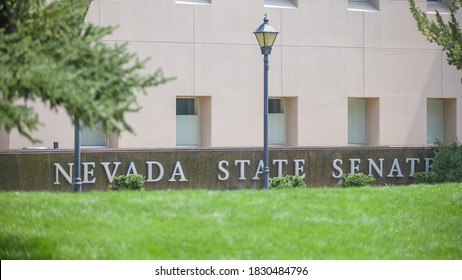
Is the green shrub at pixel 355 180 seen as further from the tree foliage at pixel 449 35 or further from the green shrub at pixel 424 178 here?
the tree foliage at pixel 449 35

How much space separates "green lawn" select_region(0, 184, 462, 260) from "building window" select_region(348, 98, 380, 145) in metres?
16.5

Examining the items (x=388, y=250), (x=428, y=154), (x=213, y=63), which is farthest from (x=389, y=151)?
(x=388, y=250)

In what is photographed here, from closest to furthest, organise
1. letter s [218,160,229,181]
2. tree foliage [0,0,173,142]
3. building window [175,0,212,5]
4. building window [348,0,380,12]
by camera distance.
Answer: tree foliage [0,0,173,142]
letter s [218,160,229,181]
building window [175,0,212,5]
building window [348,0,380,12]

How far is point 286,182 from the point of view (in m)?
26.7

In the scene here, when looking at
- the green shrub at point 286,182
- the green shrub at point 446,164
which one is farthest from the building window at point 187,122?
the green shrub at point 446,164

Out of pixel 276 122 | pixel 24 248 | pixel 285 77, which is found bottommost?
pixel 24 248

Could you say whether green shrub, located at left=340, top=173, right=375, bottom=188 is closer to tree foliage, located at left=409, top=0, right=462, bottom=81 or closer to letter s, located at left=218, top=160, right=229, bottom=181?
letter s, located at left=218, top=160, right=229, bottom=181

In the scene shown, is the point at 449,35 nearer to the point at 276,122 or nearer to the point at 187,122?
the point at 276,122

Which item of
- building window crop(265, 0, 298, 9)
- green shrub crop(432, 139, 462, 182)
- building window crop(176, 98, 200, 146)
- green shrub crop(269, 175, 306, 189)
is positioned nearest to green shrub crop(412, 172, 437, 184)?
green shrub crop(432, 139, 462, 182)

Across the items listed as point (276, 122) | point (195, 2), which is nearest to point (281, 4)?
point (195, 2)

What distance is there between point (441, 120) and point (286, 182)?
10.9 meters

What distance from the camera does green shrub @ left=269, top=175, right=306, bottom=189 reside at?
26.4 metres

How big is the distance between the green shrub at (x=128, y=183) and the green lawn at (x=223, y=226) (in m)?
8.22

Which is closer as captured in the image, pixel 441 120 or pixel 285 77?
pixel 285 77
